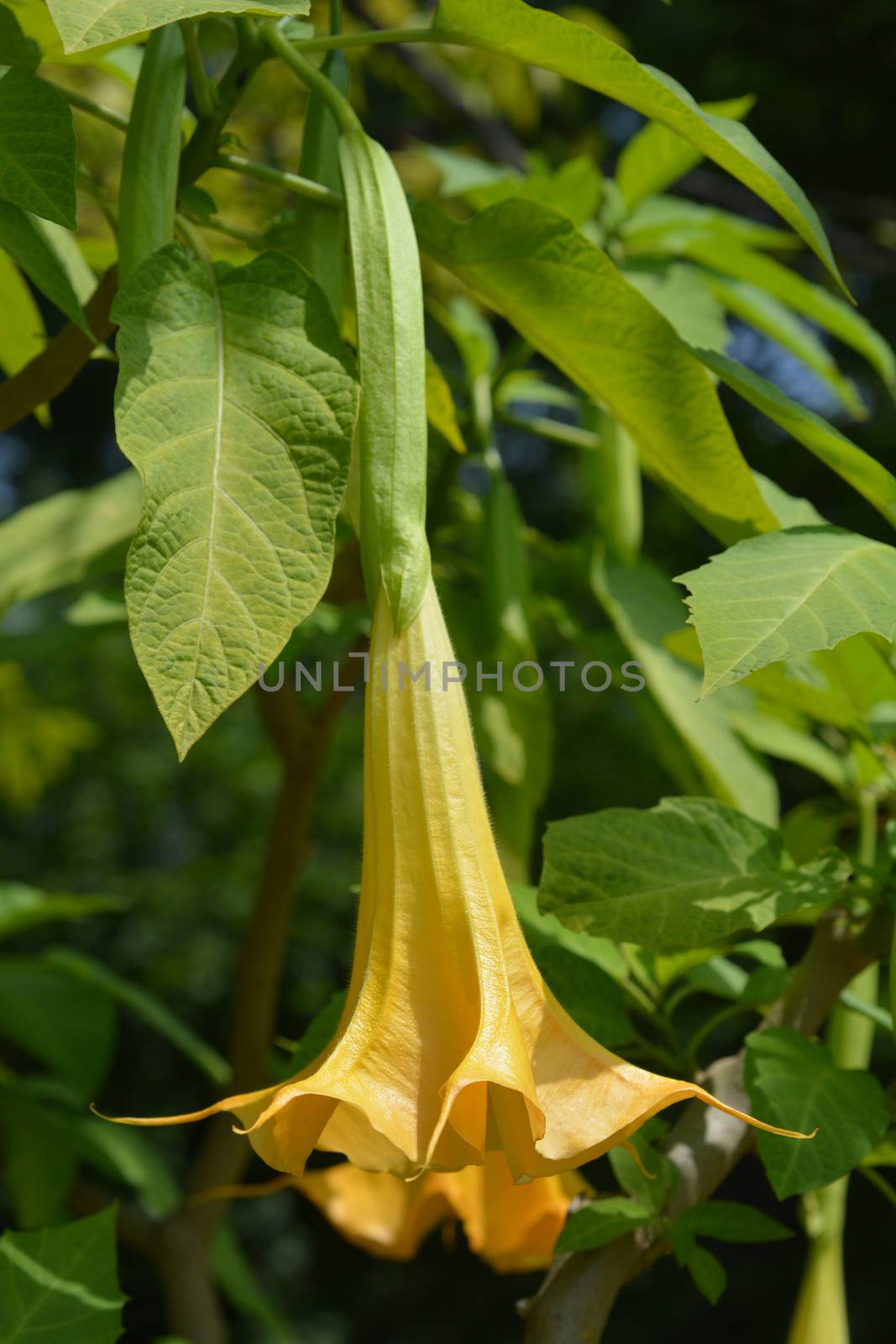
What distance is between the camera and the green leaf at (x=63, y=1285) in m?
0.44

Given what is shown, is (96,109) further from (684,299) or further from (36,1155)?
(36,1155)

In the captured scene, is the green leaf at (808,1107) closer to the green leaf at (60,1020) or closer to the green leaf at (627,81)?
the green leaf at (627,81)

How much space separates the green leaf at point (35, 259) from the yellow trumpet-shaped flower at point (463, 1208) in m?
0.33

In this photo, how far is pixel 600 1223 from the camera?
40 centimetres

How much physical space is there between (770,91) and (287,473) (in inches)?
135

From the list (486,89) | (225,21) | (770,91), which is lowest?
(225,21)

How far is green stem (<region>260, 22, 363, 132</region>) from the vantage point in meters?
0.43

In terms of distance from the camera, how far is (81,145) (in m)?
1.70

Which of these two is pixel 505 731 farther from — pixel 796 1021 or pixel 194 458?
pixel 194 458

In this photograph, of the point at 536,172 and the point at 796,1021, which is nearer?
the point at 796,1021

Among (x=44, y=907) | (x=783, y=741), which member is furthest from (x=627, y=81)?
(x=44, y=907)

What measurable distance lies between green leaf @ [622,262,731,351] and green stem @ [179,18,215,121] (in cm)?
29

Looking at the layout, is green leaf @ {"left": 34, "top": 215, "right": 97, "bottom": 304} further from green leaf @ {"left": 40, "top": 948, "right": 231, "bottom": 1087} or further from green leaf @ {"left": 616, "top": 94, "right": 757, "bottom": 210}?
green leaf @ {"left": 40, "top": 948, "right": 231, "bottom": 1087}

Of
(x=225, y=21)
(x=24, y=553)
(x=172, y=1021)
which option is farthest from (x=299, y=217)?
(x=172, y=1021)
